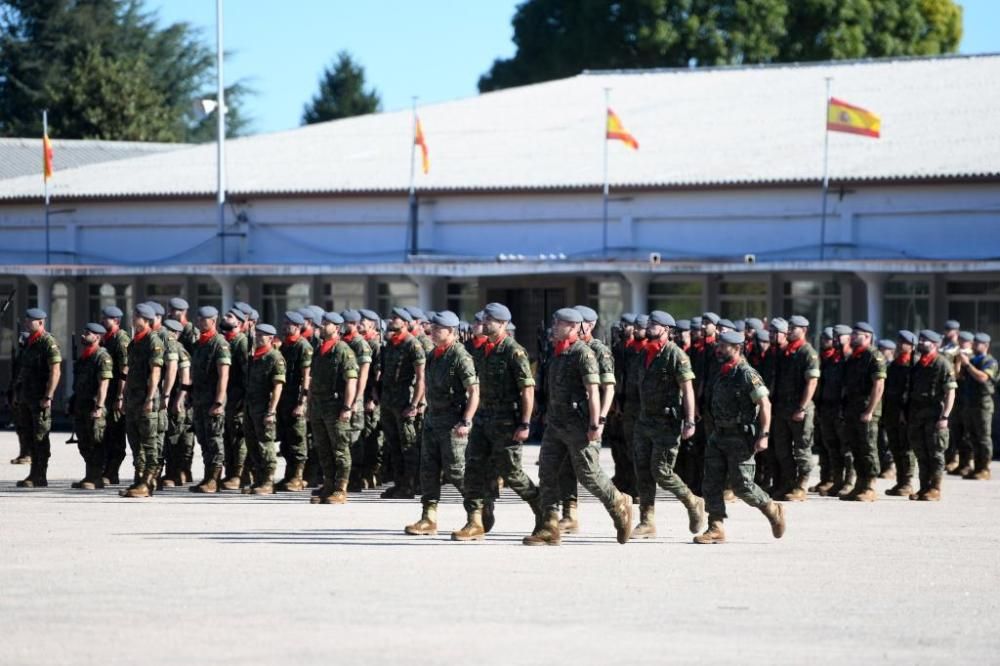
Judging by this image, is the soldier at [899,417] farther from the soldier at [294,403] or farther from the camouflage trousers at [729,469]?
the soldier at [294,403]

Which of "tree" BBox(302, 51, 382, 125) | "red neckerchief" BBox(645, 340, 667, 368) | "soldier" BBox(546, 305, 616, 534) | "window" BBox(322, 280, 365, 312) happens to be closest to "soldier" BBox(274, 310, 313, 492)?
"soldier" BBox(546, 305, 616, 534)

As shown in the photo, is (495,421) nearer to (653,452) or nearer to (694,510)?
(653,452)

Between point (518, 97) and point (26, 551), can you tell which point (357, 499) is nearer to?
point (26, 551)

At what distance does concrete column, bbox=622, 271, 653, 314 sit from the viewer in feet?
105

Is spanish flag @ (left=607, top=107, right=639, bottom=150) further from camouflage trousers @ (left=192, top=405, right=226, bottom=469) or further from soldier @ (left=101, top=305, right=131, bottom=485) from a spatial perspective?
camouflage trousers @ (left=192, top=405, right=226, bottom=469)

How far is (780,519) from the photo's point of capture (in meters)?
14.9

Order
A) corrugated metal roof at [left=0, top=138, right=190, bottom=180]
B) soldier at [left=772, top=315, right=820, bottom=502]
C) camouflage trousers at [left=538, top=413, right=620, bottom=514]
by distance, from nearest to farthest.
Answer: camouflage trousers at [left=538, top=413, right=620, bottom=514], soldier at [left=772, top=315, right=820, bottom=502], corrugated metal roof at [left=0, top=138, right=190, bottom=180]

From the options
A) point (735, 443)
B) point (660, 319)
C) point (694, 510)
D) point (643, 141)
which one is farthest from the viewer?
point (643, 141)

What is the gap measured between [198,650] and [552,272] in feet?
72.7

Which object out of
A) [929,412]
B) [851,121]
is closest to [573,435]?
[929,412]

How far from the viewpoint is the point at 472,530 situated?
591 inches

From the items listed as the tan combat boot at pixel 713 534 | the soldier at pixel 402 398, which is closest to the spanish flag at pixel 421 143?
the soldier at pixel 402 398

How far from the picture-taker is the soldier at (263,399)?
755 inches

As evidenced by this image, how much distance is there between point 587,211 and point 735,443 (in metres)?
20.7
